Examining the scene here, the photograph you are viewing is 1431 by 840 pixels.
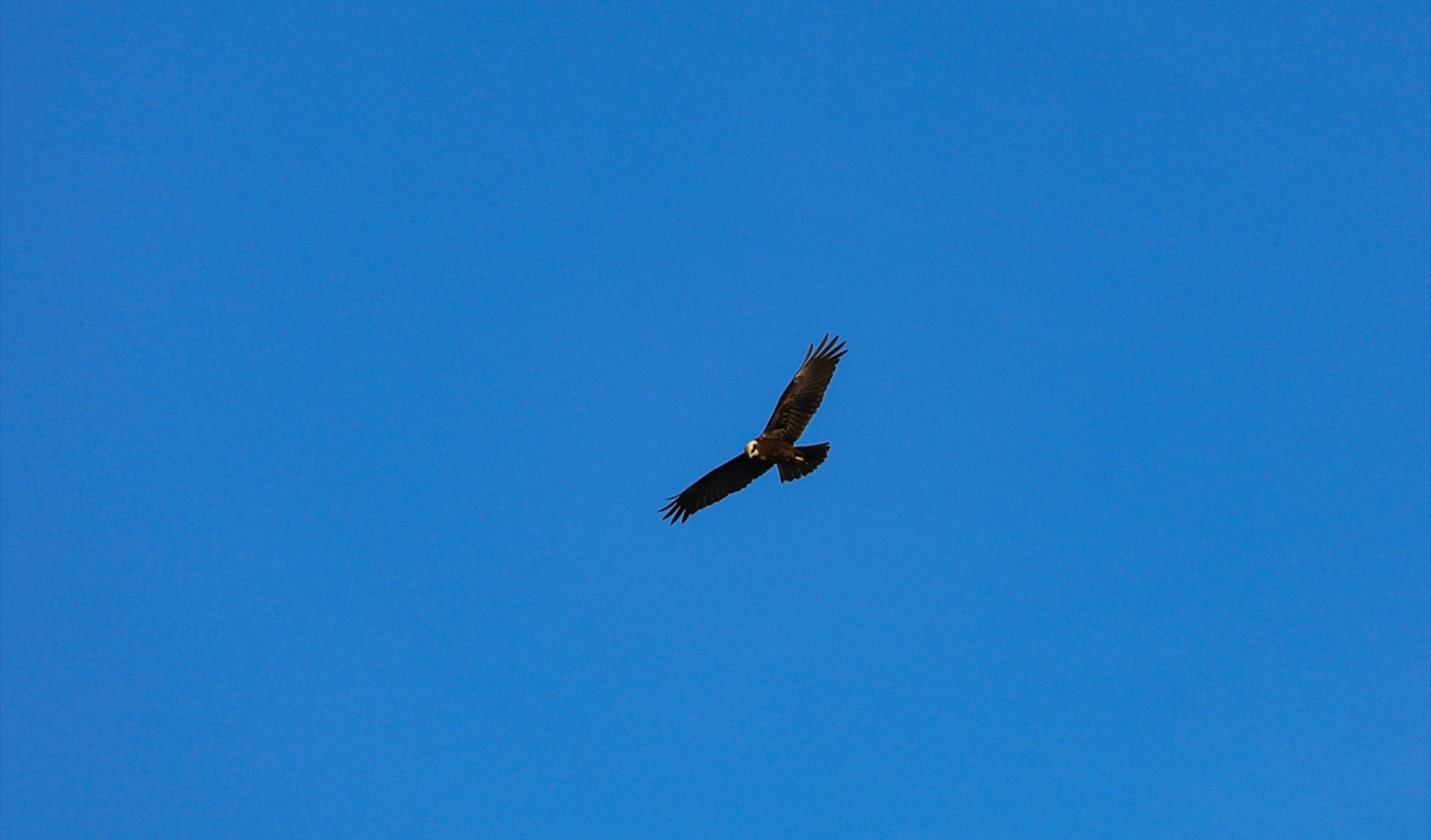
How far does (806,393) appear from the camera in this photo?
27.8m

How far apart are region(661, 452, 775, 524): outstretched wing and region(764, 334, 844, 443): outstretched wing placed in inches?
29.3

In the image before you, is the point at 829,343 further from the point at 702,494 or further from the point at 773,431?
the point at 702,494

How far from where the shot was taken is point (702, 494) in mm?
29203

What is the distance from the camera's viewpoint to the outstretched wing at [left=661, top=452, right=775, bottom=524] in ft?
93.6

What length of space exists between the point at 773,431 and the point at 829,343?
5.94 ft

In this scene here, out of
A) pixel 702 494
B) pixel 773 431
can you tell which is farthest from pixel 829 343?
pixel 702 494

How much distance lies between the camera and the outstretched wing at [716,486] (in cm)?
2852

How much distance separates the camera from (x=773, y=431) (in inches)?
1097

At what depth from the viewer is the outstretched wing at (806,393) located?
27.8 m

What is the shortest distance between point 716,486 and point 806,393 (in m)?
2.58

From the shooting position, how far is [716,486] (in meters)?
29.1

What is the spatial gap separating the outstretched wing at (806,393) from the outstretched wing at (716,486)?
2.44 ft

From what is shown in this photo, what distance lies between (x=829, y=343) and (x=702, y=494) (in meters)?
3.68
